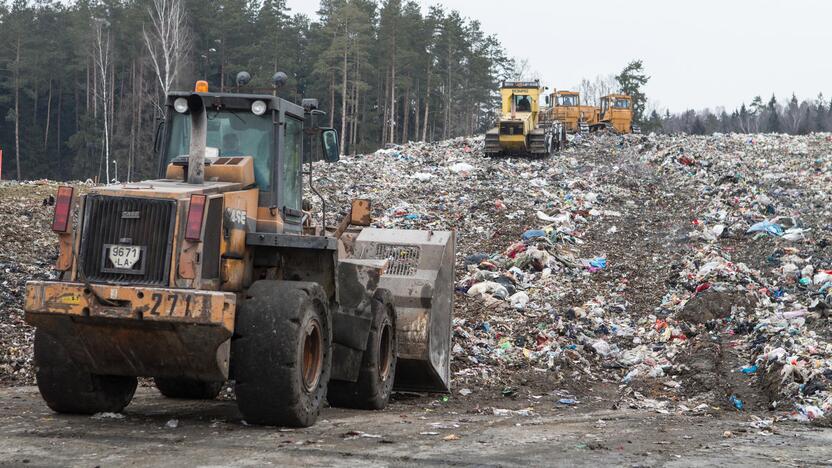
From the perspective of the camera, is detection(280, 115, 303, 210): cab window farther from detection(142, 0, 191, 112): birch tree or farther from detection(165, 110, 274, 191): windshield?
detection(142, 0, 191, 112): birch tree

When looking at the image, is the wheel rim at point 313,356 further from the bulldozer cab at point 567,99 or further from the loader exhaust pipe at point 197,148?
the bulldozer cab at point 567,99

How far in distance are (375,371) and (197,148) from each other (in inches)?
93.4

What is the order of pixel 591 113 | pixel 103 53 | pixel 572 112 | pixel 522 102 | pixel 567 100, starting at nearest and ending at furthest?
1. pixel 522 102
2. pixel 572 112
3. pixel 567 100
4. pixel 591 113
5. pixel 103 53

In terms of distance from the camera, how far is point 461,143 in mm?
32719

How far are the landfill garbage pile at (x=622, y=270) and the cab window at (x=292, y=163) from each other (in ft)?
9.21

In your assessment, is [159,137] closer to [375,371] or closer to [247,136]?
[247,136]

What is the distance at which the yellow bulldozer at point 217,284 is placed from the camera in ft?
19.0

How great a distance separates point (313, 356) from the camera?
266 inches

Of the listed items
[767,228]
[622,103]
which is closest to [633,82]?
[622,103]

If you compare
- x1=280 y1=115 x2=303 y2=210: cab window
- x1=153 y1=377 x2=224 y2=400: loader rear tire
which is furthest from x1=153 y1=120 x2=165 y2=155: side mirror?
x1=153 y1=377 x2=224 y2=400: loader rear tire

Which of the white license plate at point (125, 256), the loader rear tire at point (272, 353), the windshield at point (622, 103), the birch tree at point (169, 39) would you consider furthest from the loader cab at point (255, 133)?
the windshield at point (622, 103)

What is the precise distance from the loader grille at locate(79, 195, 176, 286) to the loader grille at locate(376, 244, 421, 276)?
3.18 metres

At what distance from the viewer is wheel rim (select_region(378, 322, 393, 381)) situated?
26.1 feet

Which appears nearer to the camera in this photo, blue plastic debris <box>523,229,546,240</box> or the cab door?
the cab door
